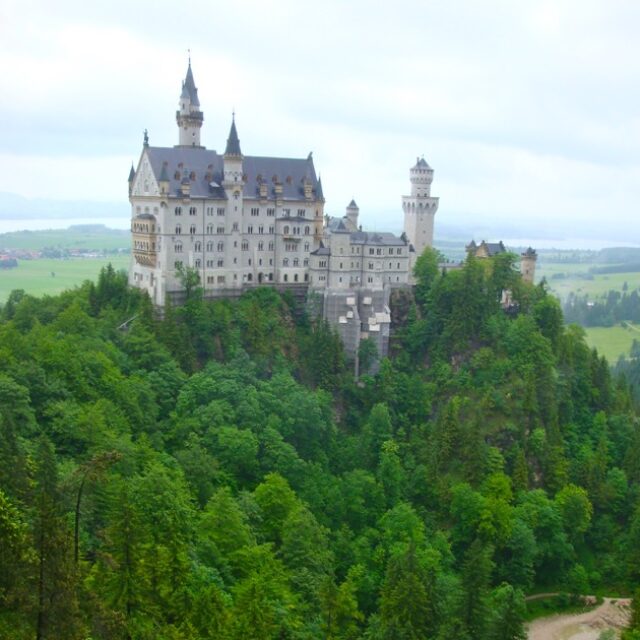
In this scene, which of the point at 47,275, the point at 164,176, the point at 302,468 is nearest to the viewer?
the point at 302,468

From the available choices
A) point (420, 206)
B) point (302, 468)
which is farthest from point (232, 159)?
point (302, 468)

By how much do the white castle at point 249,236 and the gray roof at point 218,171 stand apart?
0.11m

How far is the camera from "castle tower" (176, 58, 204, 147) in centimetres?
8462

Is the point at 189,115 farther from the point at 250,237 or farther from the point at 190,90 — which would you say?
the point at 250,237

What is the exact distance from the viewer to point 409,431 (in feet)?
258

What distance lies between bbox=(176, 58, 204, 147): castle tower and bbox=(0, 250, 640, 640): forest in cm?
1628

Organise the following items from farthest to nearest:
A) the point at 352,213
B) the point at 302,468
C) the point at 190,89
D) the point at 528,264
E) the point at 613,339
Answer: the point at 613,339 < the point at 528,264 < the point at 352,213 < the point at 190,89 < the point at 302,468

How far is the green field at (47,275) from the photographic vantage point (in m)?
126

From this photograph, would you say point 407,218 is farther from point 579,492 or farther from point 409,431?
point 579,492

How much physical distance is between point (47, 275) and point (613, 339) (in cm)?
11634

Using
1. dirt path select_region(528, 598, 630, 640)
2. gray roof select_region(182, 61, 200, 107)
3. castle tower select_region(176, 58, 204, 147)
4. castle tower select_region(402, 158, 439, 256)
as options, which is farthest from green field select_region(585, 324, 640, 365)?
gray roof select_region(182, 61, 200, 107)

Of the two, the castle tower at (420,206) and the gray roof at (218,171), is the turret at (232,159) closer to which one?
the gray roof at (218,171)

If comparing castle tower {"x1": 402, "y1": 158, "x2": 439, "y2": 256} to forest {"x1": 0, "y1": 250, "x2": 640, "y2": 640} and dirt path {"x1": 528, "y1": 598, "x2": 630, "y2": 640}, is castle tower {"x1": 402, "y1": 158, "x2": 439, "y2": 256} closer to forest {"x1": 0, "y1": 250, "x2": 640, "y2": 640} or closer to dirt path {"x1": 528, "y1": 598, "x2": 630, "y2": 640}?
forest {"x1": 0, "y1": 250, "x2": 640, "y2": 640}

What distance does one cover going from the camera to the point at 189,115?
84562 millimetres
